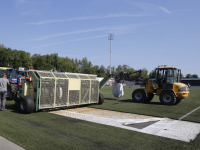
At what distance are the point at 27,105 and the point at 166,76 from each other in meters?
10.0

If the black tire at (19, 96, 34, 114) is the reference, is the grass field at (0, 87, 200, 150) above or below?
below

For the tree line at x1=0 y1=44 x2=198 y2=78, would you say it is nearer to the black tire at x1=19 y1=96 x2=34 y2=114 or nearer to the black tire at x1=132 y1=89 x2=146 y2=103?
the black tire at x1=132 y1=89 x2=146 y2=103

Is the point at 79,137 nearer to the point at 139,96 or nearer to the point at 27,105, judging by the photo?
the point at 27,105

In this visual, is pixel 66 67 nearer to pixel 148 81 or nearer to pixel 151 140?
pixel 148 81

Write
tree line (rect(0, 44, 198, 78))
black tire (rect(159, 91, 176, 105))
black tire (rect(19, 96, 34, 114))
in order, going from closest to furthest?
black tire (rect(19, 96, 34, 114)) < black tire (rect(159, 91, 176, 105)) < tree line (rect(0, 44, 198, 78))

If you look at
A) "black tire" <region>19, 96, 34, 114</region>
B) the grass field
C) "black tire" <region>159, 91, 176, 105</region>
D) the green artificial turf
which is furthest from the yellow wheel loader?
"black tire" <region>19, 96, 34, 114</region>

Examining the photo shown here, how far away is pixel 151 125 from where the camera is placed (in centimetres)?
757

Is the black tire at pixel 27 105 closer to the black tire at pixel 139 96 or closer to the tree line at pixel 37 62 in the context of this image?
the black tire at pixel 139 96

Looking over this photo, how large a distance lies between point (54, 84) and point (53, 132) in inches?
158

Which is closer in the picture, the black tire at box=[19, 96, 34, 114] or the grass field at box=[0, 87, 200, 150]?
the grass field at box=[0, 87, 200, 150]

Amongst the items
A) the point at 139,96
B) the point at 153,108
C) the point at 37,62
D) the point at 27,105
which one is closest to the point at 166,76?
the point at 139,96

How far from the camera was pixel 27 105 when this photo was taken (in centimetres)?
877

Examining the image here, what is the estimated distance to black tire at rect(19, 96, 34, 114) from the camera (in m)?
8.78

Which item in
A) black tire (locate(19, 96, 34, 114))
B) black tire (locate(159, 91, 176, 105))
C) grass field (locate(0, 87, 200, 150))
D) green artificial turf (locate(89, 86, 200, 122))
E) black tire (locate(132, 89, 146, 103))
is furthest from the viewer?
black tire (locate(132, 89, 146, 103))
